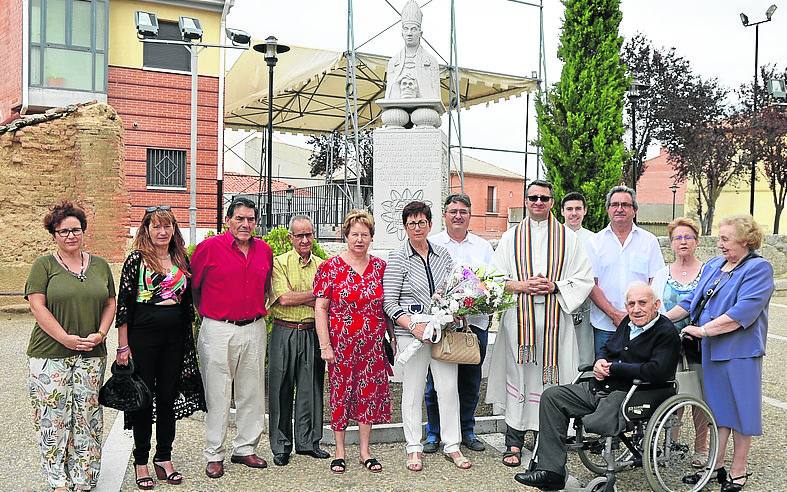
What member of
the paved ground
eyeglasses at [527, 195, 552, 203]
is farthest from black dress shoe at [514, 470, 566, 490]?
eyeglasses at [527, 195, 552, 203]

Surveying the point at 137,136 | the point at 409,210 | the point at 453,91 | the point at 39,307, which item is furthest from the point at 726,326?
the point at 137,136

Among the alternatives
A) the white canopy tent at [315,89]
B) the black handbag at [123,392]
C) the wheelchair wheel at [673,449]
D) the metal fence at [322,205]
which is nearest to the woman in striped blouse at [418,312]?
the wheelchair wheel at [673,449]

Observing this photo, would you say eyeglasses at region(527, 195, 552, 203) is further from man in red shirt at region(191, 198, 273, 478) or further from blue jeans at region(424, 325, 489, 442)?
man in red shirt at region(191, 198, 273, 478)

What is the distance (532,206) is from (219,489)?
9.48 ft

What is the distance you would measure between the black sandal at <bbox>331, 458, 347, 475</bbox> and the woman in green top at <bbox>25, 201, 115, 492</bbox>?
155 cm

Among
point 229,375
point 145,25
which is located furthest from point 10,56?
point 229,375

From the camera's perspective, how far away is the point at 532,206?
17.4ft

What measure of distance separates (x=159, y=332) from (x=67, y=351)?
1.78 ft

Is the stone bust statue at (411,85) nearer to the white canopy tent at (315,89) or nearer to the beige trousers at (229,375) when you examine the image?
the beige trousers at (229,375)

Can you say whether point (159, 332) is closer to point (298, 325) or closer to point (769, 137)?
point (298, 325)

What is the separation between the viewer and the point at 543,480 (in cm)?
462

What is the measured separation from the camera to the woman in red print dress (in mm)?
5043

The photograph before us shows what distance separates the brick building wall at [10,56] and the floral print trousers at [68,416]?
49.9ft

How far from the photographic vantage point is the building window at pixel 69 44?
688 inches
